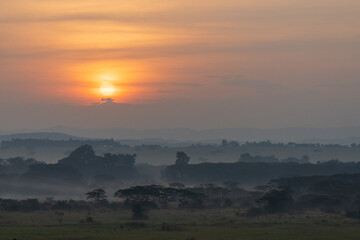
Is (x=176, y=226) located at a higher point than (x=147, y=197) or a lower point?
lower

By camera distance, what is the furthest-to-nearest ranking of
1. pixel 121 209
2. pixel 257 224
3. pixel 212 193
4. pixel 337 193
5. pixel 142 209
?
pixel 212 193, pixel 337 193, pixel 121 209, pixel 142 209, pixel 257 224

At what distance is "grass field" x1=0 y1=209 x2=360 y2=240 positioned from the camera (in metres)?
74.8

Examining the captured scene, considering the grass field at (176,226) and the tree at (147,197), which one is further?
the tree at (147,197)

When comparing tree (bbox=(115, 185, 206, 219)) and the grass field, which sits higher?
tree (bbox=(115, 185, 206, 219))

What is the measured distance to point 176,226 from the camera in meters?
86.3

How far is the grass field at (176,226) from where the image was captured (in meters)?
74.8

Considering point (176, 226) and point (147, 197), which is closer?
point (176, 226)

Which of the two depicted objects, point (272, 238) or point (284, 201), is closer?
point (272, 238)

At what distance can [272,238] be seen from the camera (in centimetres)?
7238

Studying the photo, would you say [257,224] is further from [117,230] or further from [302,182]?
[302,182]

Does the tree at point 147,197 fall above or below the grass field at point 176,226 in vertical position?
above

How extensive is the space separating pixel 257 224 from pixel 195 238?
795 inches

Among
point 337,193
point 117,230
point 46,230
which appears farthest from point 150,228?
point 337,193

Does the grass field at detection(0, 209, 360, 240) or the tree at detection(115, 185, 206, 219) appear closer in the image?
the grass field at detection(0, 209, 360, 240)
